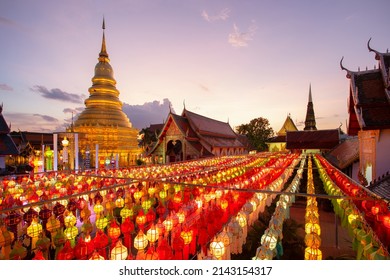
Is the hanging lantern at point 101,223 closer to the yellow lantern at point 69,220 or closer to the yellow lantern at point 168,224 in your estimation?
the yellow lantern at point 69,220

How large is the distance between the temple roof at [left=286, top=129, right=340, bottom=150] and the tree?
23.1 ft

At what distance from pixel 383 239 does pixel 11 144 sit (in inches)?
922

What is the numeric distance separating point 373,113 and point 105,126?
24.6 m

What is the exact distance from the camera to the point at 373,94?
31.8 feet

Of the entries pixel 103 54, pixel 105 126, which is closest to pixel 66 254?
pixel 105 126

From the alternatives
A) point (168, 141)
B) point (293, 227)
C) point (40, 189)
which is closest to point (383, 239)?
point (293, 227)

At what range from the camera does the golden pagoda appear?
83.1 ft

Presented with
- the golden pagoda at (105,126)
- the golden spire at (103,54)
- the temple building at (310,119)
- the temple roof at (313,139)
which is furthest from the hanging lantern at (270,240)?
the temple building at (310,119)

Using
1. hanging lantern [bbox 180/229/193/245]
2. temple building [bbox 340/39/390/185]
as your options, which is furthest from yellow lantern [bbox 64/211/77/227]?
temple building [bbox 340/39/390/185]

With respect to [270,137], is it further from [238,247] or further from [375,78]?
[238,247]

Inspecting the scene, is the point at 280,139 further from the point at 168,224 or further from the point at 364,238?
the point at 168,224

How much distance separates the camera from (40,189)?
29.5 ft

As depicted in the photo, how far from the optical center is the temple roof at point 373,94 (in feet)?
28.5
